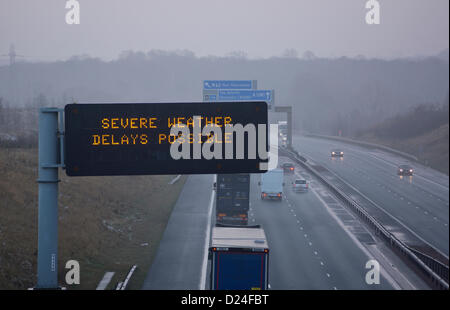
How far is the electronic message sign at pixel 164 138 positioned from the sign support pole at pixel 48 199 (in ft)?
1.09

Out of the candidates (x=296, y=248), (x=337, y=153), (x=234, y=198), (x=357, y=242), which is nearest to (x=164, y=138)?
(x=296, y=248)

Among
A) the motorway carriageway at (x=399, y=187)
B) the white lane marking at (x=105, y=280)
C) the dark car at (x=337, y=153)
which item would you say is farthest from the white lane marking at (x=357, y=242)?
the dark car at (x=337, y=153)

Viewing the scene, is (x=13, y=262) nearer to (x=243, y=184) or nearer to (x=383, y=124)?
(x=243, y=184)

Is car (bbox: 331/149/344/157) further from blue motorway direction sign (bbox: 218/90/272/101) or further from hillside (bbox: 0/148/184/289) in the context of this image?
hillside (bbox: 0/148/184/289)

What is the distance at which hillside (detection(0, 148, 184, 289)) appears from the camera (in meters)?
22.2

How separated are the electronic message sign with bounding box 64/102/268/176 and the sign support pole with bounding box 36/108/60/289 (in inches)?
13.0

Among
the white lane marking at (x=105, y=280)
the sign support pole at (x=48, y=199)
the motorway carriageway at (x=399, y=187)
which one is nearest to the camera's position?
the sign support pole at (x=48, y=199)

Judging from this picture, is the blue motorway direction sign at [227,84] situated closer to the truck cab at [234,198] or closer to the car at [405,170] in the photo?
the truck cab at [234,198]

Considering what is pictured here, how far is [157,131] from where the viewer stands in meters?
10.7

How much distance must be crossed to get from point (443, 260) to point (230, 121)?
25.8m

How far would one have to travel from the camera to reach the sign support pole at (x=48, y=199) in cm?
1038

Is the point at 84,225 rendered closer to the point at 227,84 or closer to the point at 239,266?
the point at 239,266

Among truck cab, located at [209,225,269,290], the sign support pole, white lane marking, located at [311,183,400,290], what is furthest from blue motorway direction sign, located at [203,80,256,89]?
the sign support pole

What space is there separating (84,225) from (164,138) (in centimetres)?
2287
